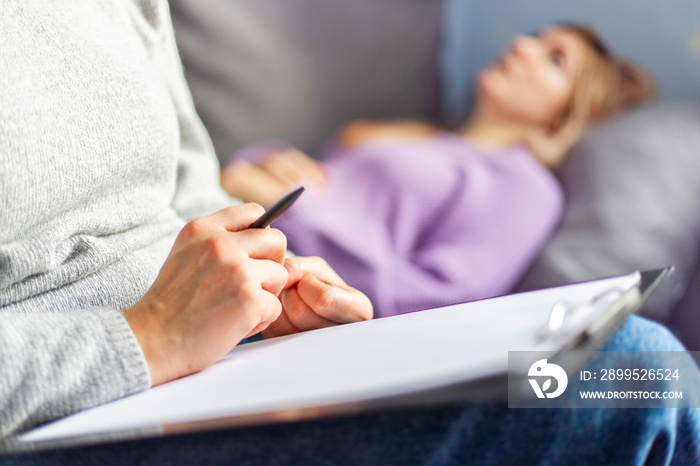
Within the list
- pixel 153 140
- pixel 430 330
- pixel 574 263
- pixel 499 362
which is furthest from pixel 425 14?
pixel 499 362

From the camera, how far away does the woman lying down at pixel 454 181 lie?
0.94 metres

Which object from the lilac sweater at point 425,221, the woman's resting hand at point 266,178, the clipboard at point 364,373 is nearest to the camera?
the clipboard at point 364,373

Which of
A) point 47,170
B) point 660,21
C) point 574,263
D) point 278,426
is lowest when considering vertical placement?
point 574,263

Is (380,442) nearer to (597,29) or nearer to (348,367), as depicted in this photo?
(348,367)

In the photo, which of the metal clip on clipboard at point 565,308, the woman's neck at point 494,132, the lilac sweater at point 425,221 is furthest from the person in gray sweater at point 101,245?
the woman's neck at point 494,132

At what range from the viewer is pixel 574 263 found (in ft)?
3.05

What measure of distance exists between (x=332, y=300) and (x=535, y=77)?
1.05 metres

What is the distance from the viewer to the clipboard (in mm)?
293

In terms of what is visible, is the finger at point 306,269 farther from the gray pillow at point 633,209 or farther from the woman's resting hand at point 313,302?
the gray pillow at point 633,209

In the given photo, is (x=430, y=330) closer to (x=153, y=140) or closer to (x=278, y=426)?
(x=278, y=426)

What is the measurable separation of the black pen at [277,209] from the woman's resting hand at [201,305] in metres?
0.02

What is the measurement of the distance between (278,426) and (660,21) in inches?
53.0

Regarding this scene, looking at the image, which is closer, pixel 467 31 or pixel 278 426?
pixel 278 426

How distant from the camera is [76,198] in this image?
0.46 metres
